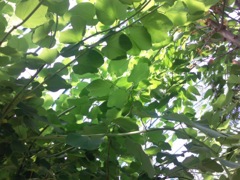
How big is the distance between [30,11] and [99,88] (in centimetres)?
21

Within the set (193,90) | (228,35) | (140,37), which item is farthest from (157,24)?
(228,35)

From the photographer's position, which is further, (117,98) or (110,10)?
(117,98)

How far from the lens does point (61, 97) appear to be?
70cm

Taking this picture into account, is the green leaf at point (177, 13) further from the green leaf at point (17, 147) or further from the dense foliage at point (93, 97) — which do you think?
the green leaf at point (17, 147)

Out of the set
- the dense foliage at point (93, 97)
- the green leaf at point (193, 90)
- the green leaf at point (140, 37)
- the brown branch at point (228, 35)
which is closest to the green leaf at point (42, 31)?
the dense foliage at point (93, 97)

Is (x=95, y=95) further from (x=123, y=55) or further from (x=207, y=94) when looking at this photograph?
(x=207, y=94)

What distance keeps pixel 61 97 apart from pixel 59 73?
0.19 metres

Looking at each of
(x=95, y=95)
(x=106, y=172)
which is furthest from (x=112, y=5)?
(x=106, y=172)

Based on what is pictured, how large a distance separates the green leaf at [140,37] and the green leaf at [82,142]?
151 millimetres

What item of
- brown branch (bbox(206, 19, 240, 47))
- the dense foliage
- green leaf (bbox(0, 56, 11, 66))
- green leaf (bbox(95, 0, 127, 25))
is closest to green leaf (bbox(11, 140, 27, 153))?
the dense foliage

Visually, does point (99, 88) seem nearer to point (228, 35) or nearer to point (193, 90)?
point (193, 90)

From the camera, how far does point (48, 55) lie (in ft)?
1.48

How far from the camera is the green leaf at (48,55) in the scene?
45 cm

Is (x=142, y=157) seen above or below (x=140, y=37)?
below
